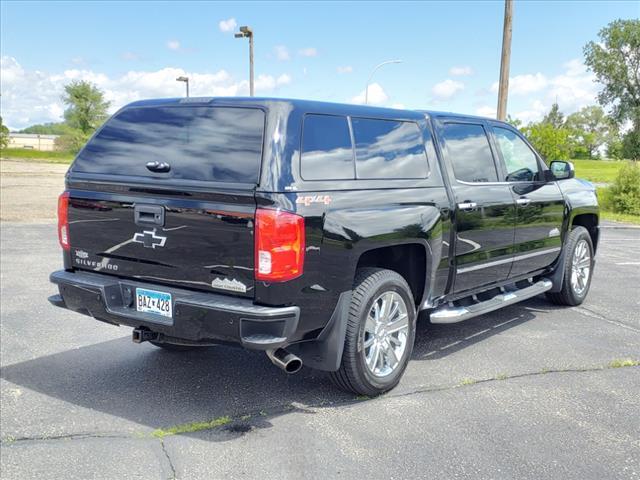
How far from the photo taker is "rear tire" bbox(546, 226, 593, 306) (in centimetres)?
656

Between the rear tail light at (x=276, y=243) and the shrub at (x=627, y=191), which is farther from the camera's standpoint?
the shrub at (x=627, y=191)

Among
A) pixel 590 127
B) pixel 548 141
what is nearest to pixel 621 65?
pixel 548 141

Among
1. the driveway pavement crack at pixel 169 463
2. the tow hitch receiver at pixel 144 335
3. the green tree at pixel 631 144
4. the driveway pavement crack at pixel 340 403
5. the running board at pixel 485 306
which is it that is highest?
the green tree at pixel 631 144

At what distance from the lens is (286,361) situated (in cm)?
371

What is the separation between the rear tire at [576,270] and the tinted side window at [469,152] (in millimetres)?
1685

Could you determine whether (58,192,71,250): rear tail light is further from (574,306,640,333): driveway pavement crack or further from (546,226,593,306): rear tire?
(574,306,640,333): driveway pavement crack

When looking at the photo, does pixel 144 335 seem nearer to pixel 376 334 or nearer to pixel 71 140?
pixel 376 334

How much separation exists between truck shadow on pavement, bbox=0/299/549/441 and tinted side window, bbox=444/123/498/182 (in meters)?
1.46

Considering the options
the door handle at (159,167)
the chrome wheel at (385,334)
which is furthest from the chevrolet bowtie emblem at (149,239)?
the chrome wheel at (385,334)

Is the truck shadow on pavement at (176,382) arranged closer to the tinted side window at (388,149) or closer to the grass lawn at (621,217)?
the tinted side window at (388,149)

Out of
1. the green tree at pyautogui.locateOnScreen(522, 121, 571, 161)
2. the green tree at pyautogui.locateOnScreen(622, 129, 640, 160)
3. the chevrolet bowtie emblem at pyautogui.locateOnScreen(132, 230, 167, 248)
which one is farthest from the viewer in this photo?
the green tree at pyautogui.locateOnScreen(622, 129, 640, 160)

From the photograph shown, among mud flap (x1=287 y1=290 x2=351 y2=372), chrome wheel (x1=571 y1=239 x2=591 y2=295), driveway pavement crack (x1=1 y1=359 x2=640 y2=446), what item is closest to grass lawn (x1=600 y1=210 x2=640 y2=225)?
chrome wheel (x1=571 y1=239 x2=591 y2=295)

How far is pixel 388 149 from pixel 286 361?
167 centimetres

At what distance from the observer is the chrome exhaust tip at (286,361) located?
3707mm
